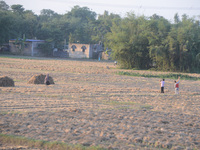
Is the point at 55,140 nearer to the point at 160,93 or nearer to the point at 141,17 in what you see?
the point at 160,93

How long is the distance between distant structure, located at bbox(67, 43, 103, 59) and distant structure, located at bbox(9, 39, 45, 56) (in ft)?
24.6

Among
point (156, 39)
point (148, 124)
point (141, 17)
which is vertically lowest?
point (148, 124)

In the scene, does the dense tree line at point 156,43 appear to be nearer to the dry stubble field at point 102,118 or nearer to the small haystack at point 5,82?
the dry stubble field at point 102,118

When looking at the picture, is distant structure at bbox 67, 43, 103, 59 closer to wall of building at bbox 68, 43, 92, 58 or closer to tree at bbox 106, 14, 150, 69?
wall of building at bbox 68, 43, 92, 58

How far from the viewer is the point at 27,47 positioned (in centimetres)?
6038

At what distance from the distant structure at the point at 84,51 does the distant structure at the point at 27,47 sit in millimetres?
7485

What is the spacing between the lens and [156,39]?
118ft

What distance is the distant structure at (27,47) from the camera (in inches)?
2331

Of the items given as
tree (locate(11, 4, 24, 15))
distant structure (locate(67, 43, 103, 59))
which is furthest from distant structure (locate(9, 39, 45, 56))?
tree (locate(11, 4, 24, 15))

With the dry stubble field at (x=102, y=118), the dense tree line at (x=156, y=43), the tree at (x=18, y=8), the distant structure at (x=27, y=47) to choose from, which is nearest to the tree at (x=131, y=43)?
the dense tree line at (x=156, y=43)

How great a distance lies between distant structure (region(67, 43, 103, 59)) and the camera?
198 ft

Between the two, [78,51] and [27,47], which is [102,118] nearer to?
[78,51]

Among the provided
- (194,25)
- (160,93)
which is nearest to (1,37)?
(194,25)

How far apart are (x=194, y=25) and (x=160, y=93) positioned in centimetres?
2183
